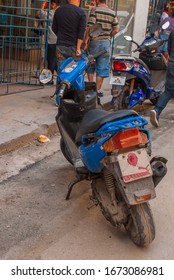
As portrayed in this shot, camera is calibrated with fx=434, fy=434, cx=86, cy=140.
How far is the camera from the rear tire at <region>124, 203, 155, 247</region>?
3.21m

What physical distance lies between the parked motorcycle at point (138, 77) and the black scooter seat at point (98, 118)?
128 inches

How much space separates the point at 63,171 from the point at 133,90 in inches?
109

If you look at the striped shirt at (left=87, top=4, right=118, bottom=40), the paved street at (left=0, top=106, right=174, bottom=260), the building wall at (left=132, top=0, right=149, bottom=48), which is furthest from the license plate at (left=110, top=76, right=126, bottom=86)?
the building wall at (left=132, top=0, right=149, bottom=48)

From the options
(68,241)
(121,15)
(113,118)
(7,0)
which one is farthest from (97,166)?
(121,15)

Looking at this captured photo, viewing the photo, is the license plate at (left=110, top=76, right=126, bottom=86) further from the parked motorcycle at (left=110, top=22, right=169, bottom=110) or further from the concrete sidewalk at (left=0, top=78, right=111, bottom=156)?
the concrete sidewalk at (left=0, top=78, right=111, bottom=156)

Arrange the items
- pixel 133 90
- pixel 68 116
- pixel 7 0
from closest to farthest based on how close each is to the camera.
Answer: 1. pixel 68 116
2. pixel 133 90
3. pixel 7 0

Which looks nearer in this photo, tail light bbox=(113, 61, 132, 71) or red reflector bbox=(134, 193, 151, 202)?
red reflector bbox=(134, 193, 151, 202)

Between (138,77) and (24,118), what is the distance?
79.7 inches

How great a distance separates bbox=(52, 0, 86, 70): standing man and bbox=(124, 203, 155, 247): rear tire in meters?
4.02

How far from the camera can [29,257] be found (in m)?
3.15

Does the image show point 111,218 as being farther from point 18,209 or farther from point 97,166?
point 18,209

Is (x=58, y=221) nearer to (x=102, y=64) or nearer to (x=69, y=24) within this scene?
(x=69, y=24)

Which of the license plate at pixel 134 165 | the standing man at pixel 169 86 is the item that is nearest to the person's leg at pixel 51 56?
the standing man at pixel 169 86

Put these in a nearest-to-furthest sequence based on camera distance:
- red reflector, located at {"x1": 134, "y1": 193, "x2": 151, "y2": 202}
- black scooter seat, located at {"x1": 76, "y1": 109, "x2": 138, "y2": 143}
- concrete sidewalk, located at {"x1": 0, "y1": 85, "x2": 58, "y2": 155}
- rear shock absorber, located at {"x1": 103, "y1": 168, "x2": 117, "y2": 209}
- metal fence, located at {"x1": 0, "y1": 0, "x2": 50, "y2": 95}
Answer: red reflector, located at {"x1": 134, "y1": 193, "x2": 151, "y2": 202}, black scooter seat, located at {"x1": 76, "y1": 109, "x2": 138, "y2": 143}, rear shock absorber, located at {"x1": 103, "y1": 168, "x2": 117, "y2": 209}, concrete sidewalk, located at {"x1": 0, "y1": 85, "x2": 58, "y2": 155}, metal fence, located at {"x1": 0, "y1": 0, "x2": 50, "y2": 95}
